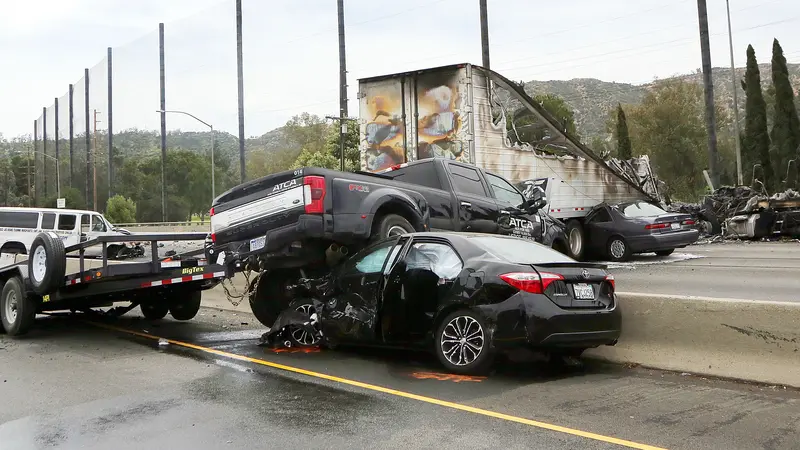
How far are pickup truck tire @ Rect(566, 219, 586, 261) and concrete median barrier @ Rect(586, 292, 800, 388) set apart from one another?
1062 centimetres

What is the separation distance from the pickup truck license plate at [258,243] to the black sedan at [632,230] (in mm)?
10880

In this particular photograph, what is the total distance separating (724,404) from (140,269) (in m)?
7.21

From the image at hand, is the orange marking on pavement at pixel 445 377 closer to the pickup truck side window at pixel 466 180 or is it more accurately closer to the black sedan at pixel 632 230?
the pickup truck side window at pixel 466 180

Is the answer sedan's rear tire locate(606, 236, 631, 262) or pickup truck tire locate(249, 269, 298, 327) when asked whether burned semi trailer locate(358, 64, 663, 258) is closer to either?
sedan's rear tire locate(606, 236, 631, 262)

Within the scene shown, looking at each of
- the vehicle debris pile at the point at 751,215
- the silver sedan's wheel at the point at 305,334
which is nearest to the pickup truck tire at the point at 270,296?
the silver sedan's wheel at the point at 305,334

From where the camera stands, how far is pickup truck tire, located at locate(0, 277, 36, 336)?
10.5 metres

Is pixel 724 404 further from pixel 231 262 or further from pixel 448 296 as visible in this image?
pixel 231 262

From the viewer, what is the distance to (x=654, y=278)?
14.0 meters

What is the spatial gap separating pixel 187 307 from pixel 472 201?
4.97m

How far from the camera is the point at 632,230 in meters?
17.8

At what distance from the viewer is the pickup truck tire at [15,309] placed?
10531mm

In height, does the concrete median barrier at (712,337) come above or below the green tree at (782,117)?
below

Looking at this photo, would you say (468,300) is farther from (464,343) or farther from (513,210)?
(513,210)

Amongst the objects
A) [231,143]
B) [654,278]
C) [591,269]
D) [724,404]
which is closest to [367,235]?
[591,269]
